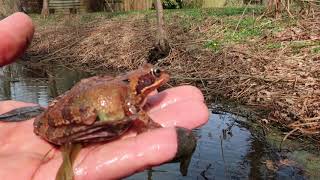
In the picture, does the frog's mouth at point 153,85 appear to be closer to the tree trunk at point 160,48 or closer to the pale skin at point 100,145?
the pale skin at point 100,145

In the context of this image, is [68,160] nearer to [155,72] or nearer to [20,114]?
[155,72]

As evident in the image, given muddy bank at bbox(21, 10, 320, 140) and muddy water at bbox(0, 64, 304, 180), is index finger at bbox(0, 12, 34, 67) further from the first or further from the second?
muddy bank at bbox(21, 10, 320, 140)

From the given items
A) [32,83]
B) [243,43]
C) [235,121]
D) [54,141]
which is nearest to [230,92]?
[235,121]

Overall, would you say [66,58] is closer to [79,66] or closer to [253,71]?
[79,66]

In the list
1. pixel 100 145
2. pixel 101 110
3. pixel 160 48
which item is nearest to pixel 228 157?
pixel 101 110

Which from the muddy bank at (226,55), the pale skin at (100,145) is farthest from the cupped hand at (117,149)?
the muddy bank at (226,55)

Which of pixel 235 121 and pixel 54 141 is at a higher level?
pixel 54 141
